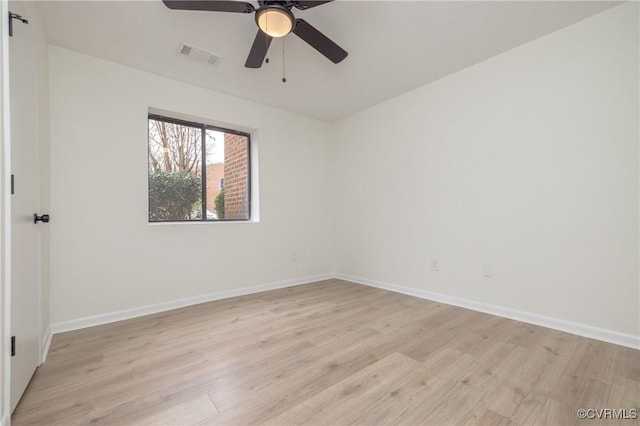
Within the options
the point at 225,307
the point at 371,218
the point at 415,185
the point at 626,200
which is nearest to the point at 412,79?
the point at 415,185

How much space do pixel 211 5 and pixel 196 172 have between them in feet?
6.44

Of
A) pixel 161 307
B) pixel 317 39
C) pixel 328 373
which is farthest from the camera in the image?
pixel 161 307

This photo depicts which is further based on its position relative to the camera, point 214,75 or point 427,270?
point 427,270

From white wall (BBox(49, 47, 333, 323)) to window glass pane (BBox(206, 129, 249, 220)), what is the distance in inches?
8.8

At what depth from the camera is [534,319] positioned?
95.5 inches

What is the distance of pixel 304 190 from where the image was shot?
412cm

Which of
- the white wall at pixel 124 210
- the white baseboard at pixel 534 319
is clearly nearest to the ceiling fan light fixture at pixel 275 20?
the white wall at pixel 124 210

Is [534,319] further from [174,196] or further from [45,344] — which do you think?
[45,344]

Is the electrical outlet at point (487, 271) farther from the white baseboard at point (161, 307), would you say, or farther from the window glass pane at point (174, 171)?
the window glass pane at point (174, 171)

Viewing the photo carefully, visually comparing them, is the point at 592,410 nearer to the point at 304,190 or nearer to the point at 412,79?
the point at 412,79

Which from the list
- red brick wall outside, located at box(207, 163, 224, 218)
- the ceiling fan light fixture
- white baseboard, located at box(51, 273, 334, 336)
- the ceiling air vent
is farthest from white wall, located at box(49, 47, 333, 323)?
the ceiling fan light fixture

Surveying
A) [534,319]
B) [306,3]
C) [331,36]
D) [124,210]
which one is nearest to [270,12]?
[306,3]

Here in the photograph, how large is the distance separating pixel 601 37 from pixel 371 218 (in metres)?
2.66

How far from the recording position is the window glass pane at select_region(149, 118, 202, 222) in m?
3.04
